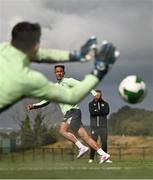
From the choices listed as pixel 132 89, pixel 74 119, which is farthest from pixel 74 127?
pixel 132 89

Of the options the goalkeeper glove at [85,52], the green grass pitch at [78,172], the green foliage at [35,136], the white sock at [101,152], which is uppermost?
the green foliage at [35,136]

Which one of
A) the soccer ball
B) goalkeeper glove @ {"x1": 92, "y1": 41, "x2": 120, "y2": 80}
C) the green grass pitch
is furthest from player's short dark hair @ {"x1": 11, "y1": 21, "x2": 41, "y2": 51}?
the green grass pitch

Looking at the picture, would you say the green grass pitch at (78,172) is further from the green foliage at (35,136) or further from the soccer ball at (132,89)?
the green foliage at (35,136)

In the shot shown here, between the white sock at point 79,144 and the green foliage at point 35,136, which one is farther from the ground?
the green foliage at point 35,136

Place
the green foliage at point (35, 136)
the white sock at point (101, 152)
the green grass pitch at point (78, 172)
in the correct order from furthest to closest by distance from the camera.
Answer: the green foliage at point (35, 136)
the white sock at point (101, 152)
the green grass pitch at point (78, 172)

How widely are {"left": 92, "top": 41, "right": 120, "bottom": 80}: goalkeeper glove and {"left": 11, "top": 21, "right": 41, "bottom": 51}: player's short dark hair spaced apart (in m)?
0.56

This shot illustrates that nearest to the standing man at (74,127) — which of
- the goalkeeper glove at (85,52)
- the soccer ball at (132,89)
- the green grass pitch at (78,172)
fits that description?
the green grass pitch at (78,172)

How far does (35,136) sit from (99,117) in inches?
111

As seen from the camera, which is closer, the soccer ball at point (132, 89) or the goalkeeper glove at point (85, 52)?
the goalkeeper glove at point (85, 52)

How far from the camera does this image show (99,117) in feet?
Result: 45.1

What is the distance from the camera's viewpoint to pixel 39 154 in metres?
14.6

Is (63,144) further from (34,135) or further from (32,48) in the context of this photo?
(32,48)

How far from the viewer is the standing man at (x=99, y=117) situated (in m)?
13.7

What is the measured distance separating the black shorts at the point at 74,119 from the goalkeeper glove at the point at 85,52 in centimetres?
771
